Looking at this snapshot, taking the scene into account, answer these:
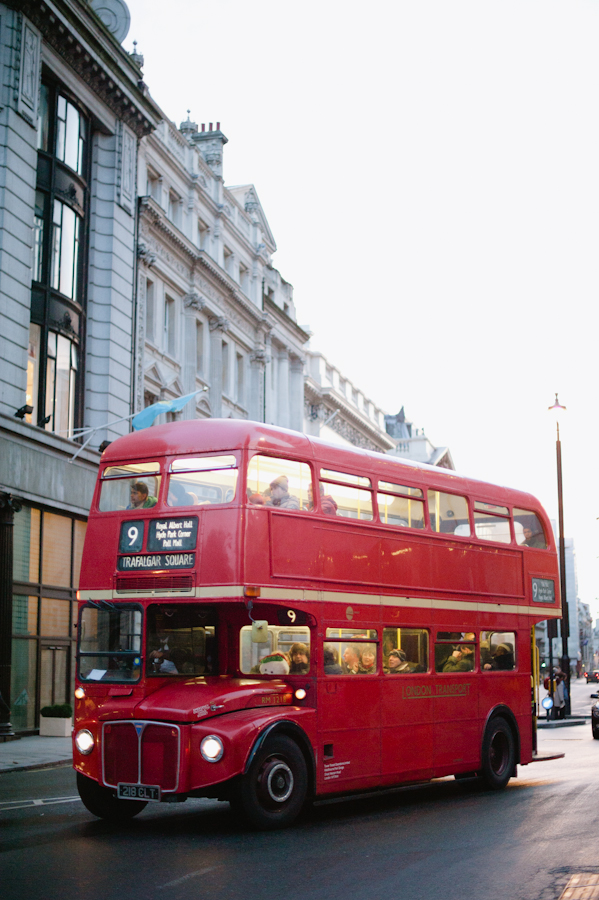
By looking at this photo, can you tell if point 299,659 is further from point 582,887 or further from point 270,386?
point 270,386

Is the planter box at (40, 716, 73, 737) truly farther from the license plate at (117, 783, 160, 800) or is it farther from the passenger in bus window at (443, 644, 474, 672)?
the license plate at (117, 783, 160, 800)

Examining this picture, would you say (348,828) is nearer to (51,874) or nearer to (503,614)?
(51,874)

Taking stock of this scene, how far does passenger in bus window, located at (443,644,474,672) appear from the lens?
1391 cm

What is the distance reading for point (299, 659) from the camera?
11484 millimetres

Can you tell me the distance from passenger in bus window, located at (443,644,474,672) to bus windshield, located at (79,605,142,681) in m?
4.69

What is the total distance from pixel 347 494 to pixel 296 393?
36944mm

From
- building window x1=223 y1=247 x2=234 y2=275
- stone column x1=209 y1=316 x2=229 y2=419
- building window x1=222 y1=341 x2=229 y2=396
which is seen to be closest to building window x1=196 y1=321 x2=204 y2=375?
stone column x1=209 y1=316 x2=229 y2=419

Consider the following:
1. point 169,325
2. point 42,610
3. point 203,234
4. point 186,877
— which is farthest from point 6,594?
point 203,234

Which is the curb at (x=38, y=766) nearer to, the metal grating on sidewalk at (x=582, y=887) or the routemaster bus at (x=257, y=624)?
the routemaster bus at (x=257, y=624)

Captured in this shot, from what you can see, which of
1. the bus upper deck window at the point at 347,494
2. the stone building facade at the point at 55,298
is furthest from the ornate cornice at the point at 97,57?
the bus upper deck window at the point at 347,494

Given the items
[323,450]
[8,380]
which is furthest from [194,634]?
[8,380]

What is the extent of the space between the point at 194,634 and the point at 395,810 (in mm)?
3337

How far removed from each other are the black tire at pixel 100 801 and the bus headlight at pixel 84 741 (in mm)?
338

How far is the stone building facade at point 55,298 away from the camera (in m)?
24.0
